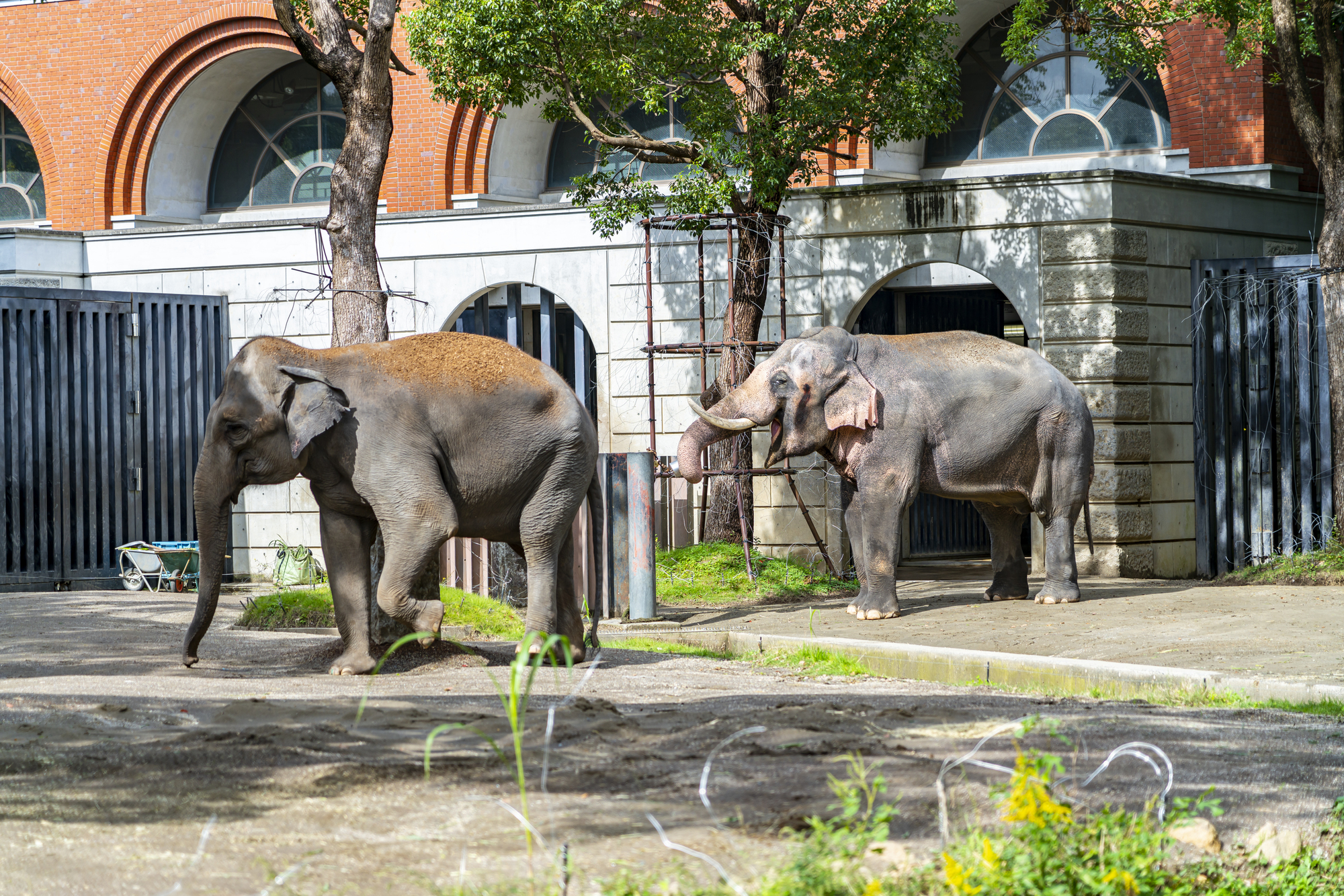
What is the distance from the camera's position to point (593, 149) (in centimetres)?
2152

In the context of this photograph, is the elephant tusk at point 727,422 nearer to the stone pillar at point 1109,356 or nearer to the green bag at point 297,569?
the stone pillar at point 1109,356

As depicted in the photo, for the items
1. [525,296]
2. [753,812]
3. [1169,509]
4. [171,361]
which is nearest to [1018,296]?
[1169,509]

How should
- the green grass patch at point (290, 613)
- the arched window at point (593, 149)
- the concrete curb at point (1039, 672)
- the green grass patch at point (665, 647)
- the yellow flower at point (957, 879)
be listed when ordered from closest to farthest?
1. the yellow flower at point (957, 879)
2. the concrete curb at point (1039, 672)
3. the green grass patch at point (665, 647)
4. the green grass patch at point (290, 613)
5. the arched window at point (593, 149)

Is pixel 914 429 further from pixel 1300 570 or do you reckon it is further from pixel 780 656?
pixel 1300 570

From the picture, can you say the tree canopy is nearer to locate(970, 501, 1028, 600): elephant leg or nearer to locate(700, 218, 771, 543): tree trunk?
locate(700, 218, 771, 543): tree trunk

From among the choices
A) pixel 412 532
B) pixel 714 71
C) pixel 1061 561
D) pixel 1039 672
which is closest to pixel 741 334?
pixel 714 71

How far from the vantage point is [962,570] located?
664 inches

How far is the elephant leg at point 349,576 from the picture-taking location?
8.01 meters

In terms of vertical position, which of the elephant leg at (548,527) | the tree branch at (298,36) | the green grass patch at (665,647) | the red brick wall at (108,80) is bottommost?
the green grass patch at (665,647)

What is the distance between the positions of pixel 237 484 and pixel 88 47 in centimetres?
1717

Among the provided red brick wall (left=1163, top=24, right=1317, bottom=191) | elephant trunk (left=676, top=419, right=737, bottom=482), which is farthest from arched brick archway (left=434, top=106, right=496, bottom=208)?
elephant trunk (left=676, top=419, right=737, bottom=482)

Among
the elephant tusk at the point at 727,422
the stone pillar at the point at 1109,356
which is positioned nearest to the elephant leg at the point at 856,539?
the elephant tusk at the point at 727,422

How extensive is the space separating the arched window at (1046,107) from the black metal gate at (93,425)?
9.92 meters

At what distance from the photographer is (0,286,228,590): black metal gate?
1552cm
